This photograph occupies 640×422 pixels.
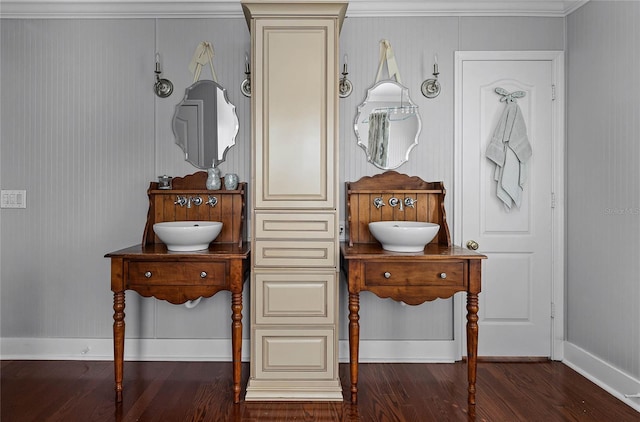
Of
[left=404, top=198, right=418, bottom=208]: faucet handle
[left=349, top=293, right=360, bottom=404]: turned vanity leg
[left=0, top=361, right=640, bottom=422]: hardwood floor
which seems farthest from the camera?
[left=404, top=198, right=418, bottom=208]: faucet handle

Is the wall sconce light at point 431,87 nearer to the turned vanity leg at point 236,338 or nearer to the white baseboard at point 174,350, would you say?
the white baseboard at point 174,350

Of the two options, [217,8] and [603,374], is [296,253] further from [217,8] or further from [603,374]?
[603,374]

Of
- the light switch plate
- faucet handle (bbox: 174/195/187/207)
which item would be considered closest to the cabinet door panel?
faucet handle (bbox: 174/195/187/207)

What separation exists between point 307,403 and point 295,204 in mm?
1075

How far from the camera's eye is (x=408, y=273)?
2.33 m

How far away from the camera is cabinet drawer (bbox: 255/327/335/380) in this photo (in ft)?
7.77

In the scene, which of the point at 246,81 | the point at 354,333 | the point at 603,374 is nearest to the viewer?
the point at 354,333

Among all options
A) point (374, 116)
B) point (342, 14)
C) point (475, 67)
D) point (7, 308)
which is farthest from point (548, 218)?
point (7, 308)

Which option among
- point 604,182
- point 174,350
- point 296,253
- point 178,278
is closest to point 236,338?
point 178,278

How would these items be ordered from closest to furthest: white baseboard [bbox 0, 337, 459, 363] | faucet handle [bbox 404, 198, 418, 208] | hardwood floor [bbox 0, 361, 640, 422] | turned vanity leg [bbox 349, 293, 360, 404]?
hardwood floor [bbox 0, 361, 640, 422]
turned vanity leg [bbox 349, 293, 360, 404]
faucet handle [bbox 404, 198, 418, 208]
white baseboard [bbox 0, 337, 459, 363]

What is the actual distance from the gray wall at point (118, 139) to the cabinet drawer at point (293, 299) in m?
0.69

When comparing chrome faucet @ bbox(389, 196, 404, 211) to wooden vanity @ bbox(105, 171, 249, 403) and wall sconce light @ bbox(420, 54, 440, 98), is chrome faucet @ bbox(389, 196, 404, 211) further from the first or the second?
wooden vanity @ bbox(105, 171, 249, 403)

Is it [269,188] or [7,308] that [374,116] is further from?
[7,308]

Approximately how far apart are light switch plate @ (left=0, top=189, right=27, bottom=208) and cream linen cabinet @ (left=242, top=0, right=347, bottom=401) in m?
1.83
